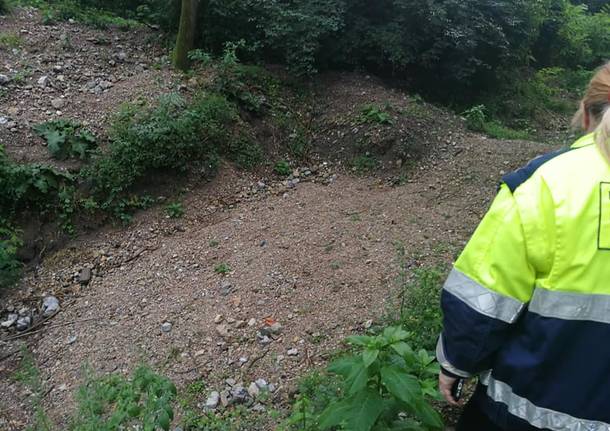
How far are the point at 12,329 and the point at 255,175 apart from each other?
304 cm

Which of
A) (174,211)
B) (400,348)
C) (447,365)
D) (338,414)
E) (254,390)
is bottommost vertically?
(174,211)

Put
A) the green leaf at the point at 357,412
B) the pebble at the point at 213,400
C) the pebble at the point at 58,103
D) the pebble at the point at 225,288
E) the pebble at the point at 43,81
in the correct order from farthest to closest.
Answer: the pebble at the point at 43,81
the pebble at the point at 58,103
the pebble at the point at 225,288
the pebble at the point at 213,400
the green leaf at the point at 357,412

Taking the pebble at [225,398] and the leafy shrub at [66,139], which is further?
the leafy shrub at [66,139]

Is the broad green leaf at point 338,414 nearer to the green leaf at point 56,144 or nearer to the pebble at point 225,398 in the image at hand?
the pebble at point 225,398

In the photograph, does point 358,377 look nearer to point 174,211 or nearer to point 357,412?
point 357,412

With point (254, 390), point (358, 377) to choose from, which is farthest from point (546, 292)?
point (254, 390)

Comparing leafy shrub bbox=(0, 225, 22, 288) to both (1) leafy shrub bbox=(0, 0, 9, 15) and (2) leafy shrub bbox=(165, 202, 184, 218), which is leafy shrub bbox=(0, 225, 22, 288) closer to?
(2) leafy shrub bbox=(165, 202, 184, 218)

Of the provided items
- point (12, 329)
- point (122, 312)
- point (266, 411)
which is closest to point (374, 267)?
point (266, 411)

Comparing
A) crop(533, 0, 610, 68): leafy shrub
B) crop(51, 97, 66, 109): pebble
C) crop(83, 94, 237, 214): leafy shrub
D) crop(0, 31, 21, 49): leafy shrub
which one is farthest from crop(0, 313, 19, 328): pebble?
crop(533, 0, 610, 68): leafy shrub

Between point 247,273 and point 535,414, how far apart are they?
3374 millimetres

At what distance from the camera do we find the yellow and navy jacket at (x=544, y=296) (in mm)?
1548

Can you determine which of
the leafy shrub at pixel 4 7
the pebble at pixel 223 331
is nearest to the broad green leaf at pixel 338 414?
the pebble at pixel 223 331

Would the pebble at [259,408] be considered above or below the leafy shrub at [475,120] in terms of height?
below

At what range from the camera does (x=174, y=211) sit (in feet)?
19.5
